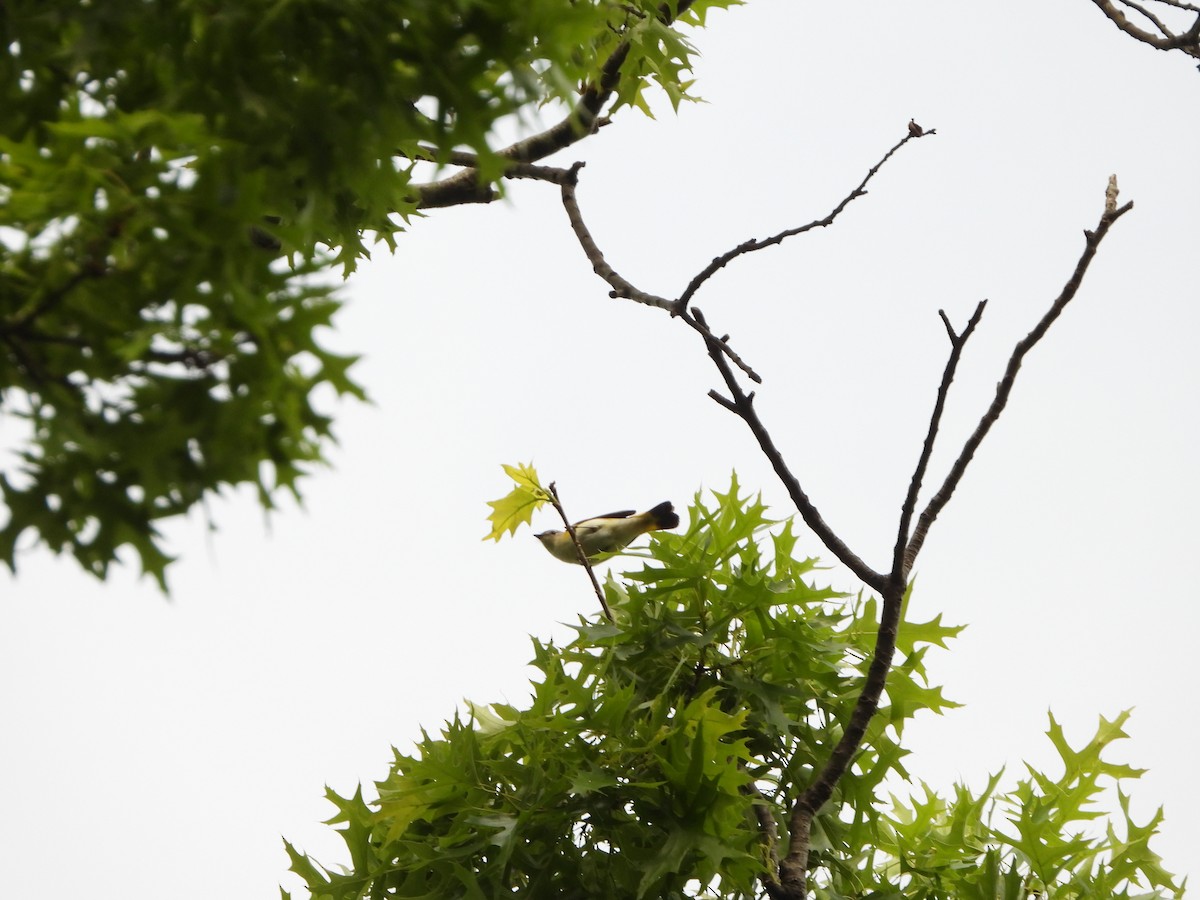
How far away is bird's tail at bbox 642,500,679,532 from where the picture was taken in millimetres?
4605

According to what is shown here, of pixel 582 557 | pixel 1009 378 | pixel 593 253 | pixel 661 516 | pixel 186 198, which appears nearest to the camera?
pixel 186 198

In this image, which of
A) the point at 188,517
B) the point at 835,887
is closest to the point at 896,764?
the point at 835,887

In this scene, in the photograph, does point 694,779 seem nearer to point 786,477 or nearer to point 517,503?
point 786,477

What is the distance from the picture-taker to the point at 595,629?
3.24 metres

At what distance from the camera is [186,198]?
5.07ft

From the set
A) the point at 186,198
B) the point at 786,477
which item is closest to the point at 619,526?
the point at 786,477

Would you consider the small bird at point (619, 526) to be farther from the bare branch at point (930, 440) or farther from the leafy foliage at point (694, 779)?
the bare branch at point (930, 440)

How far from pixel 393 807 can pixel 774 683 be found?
1090 millimetres

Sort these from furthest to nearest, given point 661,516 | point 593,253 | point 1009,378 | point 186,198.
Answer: point 661,516 < point 593,253 < point 1009,378 < point 186,198

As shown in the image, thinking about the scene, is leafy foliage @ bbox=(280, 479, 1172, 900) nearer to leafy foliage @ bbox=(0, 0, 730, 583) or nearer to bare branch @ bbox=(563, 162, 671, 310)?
bare branch @ bbox=(563, 162, 671, 310)

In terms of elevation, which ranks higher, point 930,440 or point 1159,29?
point 1159,29

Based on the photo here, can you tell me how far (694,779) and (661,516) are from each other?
1846mm

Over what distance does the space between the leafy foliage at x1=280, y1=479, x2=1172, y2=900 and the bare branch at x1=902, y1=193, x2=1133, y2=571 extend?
393mm

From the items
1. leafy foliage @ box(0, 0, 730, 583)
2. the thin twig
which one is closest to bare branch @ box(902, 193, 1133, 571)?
the thin twig
